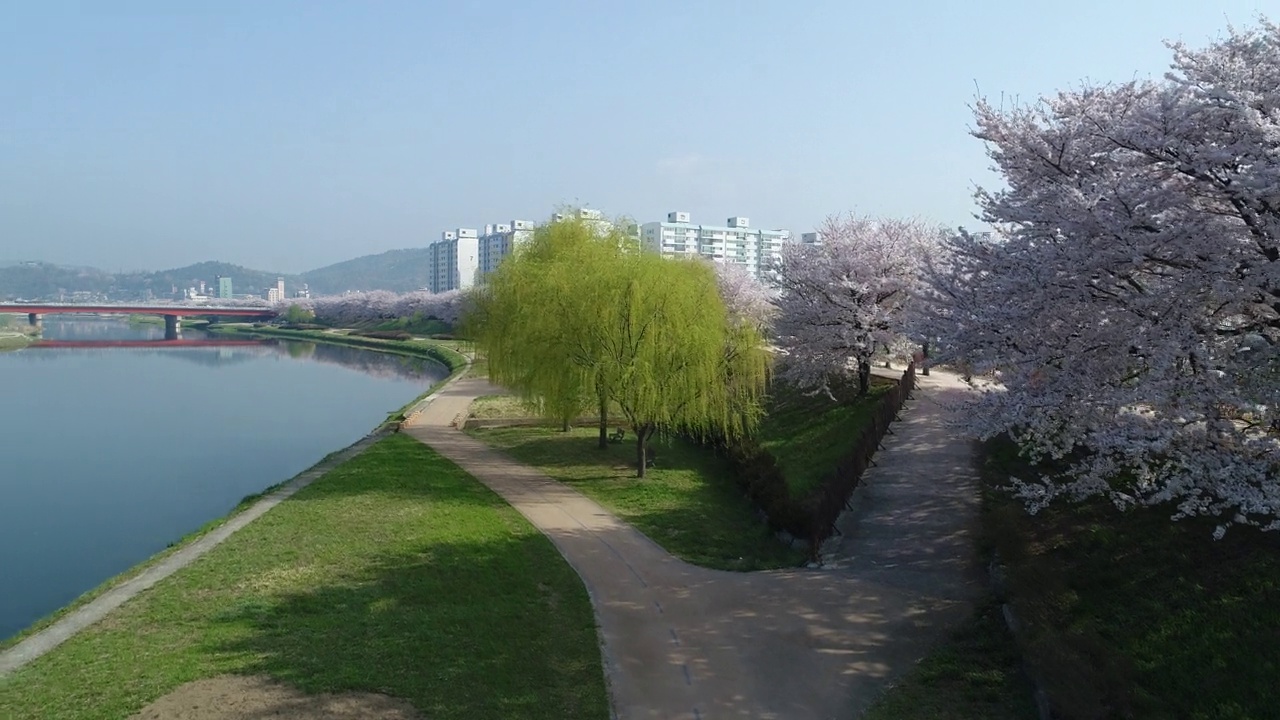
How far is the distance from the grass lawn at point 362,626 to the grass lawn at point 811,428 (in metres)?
6.92

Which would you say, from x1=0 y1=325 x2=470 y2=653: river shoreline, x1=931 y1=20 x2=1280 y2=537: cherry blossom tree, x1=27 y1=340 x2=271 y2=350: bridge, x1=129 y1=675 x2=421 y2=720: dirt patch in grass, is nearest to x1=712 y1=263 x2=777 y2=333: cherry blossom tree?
x1=0 y1=325 x2=470 y2=653: river shoreline

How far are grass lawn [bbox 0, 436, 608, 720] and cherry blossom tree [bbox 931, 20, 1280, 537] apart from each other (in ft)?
18.1

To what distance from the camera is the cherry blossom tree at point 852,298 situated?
23.9 meters

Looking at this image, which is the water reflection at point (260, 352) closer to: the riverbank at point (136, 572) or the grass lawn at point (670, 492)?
the grass lawn at point (670, 492)

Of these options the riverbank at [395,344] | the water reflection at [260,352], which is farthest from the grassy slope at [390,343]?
the water reflection at [260,352]

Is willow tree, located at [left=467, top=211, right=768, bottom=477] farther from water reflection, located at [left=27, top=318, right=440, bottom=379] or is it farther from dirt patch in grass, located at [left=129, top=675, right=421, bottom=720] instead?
water reflection, located at [left=27, top=318, right=440, bottom=379]

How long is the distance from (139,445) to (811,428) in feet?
71.5

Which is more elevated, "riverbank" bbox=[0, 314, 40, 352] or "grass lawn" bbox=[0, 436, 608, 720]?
"riverbank" bbox=[0, 314, 40, 352]

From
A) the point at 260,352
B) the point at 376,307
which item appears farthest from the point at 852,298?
the point at 376,307

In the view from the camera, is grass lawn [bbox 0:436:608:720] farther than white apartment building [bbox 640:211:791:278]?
No

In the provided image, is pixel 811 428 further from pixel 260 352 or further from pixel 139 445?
pixel 260 352

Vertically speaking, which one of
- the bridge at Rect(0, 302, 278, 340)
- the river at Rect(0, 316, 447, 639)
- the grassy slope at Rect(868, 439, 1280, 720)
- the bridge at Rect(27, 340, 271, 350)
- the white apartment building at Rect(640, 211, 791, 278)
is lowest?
the river at Rect(0, 316, 447, 639)

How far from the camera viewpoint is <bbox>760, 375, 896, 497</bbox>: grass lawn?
18641 mm

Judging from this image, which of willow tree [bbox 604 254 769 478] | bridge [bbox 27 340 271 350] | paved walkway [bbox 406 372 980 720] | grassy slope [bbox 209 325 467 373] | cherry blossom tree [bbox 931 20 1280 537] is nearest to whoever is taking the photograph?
cherry blossom tree [bbox 931 20 1280 537]
